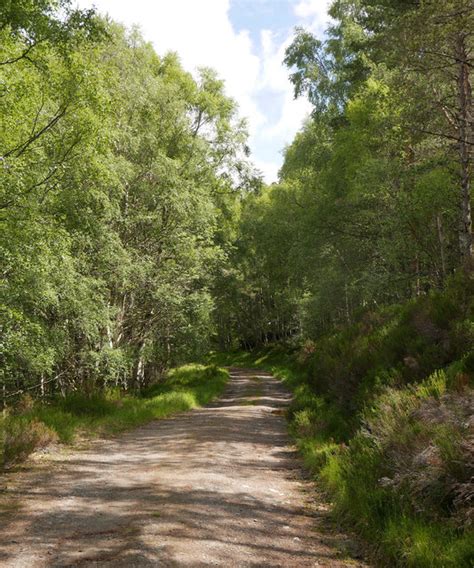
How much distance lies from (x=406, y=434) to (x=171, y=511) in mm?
3037

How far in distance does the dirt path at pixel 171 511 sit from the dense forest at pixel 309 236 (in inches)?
26.9

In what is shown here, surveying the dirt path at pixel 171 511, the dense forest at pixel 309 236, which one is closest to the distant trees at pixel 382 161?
the dense forest at pixel 309 236

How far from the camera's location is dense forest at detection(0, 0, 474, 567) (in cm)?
616

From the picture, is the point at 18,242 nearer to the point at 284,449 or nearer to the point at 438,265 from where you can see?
the point at 284,449

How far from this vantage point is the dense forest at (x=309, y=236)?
616 centimetres

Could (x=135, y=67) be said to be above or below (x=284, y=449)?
above

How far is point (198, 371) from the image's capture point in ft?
103

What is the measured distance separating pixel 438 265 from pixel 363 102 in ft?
28.2

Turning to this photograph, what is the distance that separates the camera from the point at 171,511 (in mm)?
5613

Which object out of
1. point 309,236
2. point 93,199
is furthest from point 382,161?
point 93,199

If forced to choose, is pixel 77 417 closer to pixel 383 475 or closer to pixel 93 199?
pixel 93 199

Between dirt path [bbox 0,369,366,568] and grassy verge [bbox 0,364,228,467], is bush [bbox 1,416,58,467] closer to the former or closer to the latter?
grassy verge [bbox 0,364,228,467]

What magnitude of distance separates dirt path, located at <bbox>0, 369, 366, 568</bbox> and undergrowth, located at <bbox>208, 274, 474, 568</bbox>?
53 centimetres

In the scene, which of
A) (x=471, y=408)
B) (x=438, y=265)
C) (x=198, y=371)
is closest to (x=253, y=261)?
(x=198, y=371)
